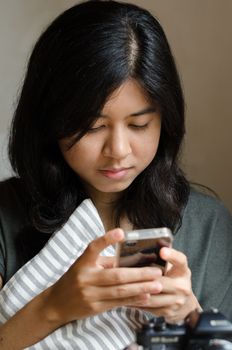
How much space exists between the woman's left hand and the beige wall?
0.57 meters

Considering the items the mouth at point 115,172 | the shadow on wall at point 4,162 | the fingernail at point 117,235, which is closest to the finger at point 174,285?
the fingernail at point 117,235

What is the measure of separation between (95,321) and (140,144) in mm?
Answer: 280

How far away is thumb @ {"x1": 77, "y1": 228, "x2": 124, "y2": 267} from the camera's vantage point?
2.26 ft

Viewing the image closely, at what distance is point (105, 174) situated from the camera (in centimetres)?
91

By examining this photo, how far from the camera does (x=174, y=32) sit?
1.26m

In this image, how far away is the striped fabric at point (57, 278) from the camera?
2.76ft

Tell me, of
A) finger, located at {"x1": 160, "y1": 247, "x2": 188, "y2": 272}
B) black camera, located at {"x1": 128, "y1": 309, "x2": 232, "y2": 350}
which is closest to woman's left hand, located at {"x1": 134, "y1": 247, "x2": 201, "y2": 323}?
finger, located at {"x1": 160, "y1": 247, "x2": 188, "y2": 272}

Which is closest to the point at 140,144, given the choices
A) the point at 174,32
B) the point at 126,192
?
the point at 126,192

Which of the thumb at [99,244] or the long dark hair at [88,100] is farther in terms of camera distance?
the long dark hair at [88,100]

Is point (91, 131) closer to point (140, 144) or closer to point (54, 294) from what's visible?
point (140, 144)

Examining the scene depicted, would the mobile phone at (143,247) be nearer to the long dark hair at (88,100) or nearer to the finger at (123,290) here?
the finger at (123,290)

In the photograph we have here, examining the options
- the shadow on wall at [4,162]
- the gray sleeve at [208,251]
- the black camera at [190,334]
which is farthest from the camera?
the shadow on wall at [4,162]

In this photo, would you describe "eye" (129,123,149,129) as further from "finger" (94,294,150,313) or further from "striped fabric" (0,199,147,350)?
"finger" (94,294,150,313)

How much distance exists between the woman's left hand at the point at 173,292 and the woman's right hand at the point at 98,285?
0.03 meters
